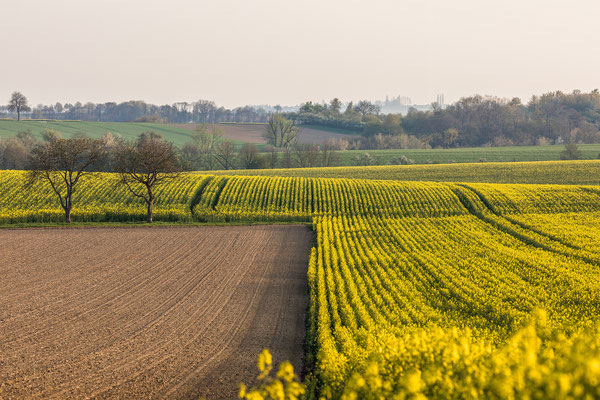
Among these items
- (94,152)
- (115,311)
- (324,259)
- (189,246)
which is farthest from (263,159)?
(115,311)

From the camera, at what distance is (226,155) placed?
93.9 metres

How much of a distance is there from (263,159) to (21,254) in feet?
213

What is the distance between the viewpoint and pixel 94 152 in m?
44.1

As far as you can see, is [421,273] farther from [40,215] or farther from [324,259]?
[40,215]

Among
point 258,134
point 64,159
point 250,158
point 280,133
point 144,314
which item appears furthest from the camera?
point 258,134

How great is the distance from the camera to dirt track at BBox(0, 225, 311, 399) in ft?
45.4

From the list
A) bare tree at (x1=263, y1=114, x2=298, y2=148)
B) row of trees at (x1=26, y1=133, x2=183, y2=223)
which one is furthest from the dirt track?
bare tree at (x1=263, y1=114, x2=298, y2=148)

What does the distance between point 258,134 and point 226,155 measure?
213 ft

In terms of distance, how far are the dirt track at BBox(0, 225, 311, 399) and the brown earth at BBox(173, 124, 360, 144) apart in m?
111

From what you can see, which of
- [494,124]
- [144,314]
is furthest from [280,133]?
[144,314]

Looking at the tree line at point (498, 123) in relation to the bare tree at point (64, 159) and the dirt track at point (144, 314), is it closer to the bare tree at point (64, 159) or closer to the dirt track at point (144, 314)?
the bare tree at point (64, 159)

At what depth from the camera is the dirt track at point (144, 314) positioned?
13.8m

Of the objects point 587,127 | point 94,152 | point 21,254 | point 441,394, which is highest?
point 587,127

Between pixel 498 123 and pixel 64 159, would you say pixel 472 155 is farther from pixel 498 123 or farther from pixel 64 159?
pixel 64 159
